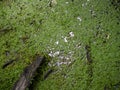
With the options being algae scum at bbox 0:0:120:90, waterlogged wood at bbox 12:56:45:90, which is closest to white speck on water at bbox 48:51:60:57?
algae scum at bbox 0:0:120:90

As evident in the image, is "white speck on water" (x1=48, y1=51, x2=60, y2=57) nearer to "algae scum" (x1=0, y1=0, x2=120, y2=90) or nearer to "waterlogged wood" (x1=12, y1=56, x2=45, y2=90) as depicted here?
"algae scum" (x1=0, y1=0, x2=120, y2=90)

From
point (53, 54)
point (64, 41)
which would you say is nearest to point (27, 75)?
point (53, 54)

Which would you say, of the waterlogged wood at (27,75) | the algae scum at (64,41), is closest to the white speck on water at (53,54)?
the algae scum at (64,41)

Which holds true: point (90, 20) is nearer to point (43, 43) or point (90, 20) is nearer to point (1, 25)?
point (43, 43)

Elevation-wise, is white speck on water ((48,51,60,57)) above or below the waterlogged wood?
above

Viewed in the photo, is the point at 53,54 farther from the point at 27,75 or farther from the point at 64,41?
→ the point at 27,75

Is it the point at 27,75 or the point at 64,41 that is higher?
the point at 64,41
